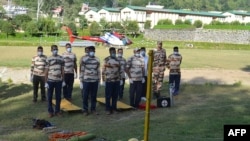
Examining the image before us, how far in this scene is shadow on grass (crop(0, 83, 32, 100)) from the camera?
14.9 metres

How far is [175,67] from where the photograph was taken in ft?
47.6

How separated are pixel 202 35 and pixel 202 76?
40.0 meters

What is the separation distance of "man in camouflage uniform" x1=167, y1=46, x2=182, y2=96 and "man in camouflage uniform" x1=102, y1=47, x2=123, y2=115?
3181mm

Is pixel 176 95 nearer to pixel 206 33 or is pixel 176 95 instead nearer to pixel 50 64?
pixel 50 64

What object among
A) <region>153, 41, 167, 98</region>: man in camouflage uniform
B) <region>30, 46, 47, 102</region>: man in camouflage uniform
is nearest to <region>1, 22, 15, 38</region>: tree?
<region>30, 46, 47, 102</region>: man in camouflage uniform

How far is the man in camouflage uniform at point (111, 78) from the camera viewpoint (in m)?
11.6

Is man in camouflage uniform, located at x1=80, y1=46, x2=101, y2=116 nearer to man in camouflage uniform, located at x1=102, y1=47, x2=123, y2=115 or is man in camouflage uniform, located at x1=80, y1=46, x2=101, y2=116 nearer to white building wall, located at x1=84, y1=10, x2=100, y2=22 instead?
man in camouflage uniform, located at x1=102, y1=47, x2=123, y2=115

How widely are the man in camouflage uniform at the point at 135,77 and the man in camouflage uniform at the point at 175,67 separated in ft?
7.24

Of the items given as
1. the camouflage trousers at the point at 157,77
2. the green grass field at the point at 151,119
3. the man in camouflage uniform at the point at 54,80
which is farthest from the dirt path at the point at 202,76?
the man in camouflage uniform at the point at 54,80

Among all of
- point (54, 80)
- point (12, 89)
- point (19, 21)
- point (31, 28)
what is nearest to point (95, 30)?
point (31, 28)

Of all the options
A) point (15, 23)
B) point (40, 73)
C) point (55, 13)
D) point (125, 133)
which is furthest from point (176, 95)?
point (55, 13)

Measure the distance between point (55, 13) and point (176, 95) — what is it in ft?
326

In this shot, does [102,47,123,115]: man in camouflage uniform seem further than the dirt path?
No

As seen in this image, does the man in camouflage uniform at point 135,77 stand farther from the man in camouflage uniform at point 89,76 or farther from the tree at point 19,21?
the tree at point 19,21
